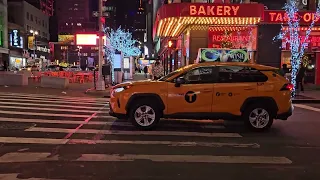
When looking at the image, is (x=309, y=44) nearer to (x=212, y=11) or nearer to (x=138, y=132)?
(x=212, y=11)

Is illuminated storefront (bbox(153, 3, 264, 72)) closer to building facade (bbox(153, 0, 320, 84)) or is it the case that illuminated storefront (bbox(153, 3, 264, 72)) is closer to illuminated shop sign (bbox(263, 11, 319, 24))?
building facade (bbox(153, 0, 320, 84))

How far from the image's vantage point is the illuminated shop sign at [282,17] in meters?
23.0

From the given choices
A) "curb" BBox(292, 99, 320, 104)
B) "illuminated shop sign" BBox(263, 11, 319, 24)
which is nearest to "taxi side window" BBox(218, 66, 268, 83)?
"curb" BBox(292, 99, 320, 104)

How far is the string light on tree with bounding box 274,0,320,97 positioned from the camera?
66.9 feet

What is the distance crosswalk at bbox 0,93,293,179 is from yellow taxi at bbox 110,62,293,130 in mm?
499

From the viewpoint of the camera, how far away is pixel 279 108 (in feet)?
32.9

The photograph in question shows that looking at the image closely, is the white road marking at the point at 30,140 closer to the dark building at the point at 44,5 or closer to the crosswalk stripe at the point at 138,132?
the crosswalk stripe at the point at 138,132

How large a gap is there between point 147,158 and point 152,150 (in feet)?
2.21

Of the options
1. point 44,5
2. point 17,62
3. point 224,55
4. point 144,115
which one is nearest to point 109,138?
point 144,115

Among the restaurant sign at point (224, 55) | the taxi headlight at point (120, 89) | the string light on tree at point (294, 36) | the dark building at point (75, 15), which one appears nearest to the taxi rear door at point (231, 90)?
the taxi headlight at point (120, 89)

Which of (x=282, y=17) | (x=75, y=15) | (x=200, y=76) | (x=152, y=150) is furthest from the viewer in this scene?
(x=75, y=15)

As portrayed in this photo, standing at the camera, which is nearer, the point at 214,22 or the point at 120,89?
the point at 120,89

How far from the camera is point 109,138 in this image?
8.95 m

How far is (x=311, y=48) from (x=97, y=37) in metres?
13.9
